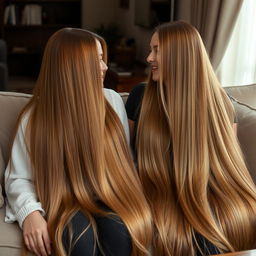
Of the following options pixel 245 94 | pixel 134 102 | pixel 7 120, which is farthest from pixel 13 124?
pixel 245 94

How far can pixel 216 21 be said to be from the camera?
306 centimetres

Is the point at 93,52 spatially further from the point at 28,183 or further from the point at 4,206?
the point at 4,206

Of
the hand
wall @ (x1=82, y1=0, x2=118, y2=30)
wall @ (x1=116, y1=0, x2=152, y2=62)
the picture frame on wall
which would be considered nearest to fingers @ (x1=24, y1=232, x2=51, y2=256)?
the hand

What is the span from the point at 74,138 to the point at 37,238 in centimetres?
36

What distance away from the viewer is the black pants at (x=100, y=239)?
1477 mm

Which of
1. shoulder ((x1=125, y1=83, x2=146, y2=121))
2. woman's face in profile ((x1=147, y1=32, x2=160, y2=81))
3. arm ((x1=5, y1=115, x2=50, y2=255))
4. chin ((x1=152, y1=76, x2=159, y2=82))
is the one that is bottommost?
arm ((x1=5, y1=115, x2=50, y2=255))

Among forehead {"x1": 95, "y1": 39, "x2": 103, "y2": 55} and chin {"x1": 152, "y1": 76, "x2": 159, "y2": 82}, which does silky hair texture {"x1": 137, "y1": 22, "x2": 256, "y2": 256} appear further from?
forehead {"x1": 95, "y1": 39, "x2": 103, "y2": 55}

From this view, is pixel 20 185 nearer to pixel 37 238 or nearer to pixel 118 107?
pixel 37 238

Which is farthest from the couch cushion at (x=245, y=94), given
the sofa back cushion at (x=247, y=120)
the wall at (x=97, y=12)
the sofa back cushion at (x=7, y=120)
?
the wall at (x=97, y=12)

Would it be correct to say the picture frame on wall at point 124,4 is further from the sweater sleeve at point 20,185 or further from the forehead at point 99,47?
the sweater sleeve at point 20,185

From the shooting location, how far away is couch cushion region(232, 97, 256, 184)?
1935mm

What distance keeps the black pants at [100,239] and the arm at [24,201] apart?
84 mm

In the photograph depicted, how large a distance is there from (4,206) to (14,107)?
422 millimetres

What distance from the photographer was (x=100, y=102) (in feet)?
5.57
